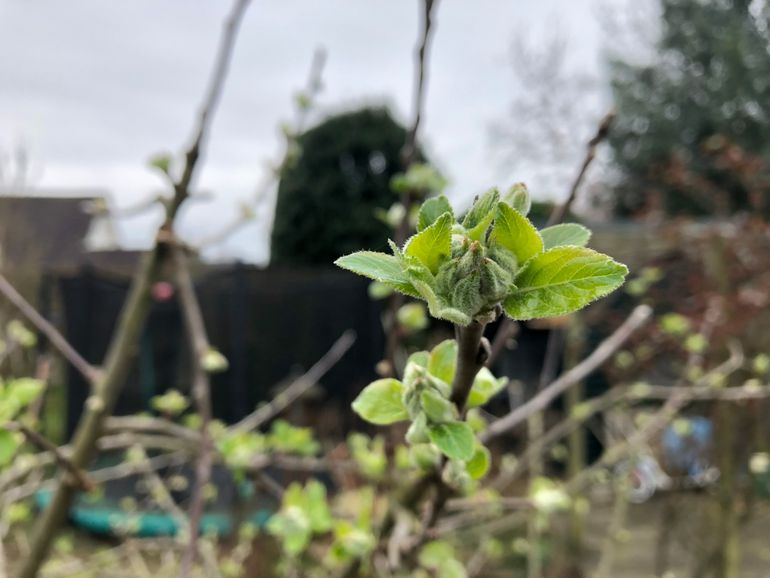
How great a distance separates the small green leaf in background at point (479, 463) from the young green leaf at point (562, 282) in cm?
17

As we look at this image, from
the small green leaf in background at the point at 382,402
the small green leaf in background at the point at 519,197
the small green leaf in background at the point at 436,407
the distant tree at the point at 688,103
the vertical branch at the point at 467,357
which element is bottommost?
the small green leaf in background at the point at 382,402

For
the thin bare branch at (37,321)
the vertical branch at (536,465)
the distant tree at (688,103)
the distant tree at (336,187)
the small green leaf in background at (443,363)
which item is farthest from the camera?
the distant tree at (336,187)

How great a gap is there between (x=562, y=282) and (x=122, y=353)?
1.03 meters

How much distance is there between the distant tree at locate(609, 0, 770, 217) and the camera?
7465mm

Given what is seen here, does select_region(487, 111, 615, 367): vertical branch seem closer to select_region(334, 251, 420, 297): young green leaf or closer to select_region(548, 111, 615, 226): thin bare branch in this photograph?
select_region(548, 111, 615, 226): thin bare branch

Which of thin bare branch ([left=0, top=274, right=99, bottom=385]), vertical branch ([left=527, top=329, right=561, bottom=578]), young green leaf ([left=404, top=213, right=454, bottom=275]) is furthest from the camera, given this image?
vertical branch ([left=527, top=329, right=561, bottom=578])

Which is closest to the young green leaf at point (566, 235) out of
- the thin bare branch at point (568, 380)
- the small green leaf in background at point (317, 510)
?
the thin bare branch at point (568, 380)

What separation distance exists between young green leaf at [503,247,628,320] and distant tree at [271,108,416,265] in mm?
7263

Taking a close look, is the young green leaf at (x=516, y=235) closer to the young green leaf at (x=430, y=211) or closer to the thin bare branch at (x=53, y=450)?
the young green leaf at (x=430, y=211)

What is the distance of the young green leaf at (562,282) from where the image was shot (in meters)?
0.34

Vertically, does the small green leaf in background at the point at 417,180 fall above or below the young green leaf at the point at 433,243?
below

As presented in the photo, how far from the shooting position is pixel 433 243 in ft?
1.12

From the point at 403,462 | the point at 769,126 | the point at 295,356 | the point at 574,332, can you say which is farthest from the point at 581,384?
the point at 403,462

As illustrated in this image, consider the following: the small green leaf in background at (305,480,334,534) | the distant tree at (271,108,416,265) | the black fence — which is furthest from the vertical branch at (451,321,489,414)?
the distant tree at (271,108,416,265)
